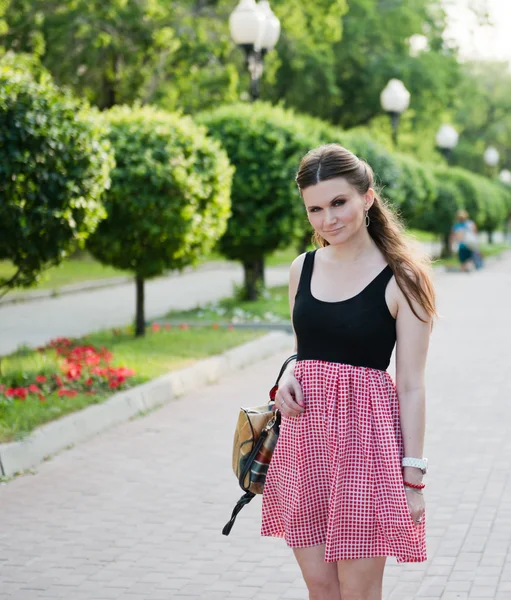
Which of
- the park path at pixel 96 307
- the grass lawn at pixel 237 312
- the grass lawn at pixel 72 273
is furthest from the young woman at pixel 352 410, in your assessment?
the grass lawn at pixel 72 273

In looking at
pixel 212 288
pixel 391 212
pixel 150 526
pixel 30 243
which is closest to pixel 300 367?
pixel 391 212

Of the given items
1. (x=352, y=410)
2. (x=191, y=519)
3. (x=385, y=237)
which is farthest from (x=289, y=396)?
(x=191, y=519)

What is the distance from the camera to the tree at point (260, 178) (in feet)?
54.7

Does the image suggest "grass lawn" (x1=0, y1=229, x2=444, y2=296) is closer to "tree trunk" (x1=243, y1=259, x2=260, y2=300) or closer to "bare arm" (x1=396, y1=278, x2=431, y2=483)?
"tree trunk" (x1=243, y1=259, x2=260, y2=300)

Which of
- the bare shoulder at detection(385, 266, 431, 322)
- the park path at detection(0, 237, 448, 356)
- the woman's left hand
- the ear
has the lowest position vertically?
the park path at detection(0, 237, 448, 356)

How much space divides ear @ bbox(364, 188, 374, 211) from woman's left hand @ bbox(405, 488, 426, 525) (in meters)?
0.91

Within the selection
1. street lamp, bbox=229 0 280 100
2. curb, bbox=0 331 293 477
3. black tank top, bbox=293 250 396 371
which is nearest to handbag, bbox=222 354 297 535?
black tank top, bbox=293 250 396 371

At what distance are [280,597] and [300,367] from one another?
186 cm

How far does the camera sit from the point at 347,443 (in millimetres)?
3479

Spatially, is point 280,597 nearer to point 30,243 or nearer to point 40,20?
point 30,243

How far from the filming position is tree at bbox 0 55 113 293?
894 cm

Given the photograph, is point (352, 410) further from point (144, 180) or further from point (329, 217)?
point (144, 180)

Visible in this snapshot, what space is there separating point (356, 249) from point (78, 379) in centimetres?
636

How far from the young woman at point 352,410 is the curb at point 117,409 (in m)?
4.24
